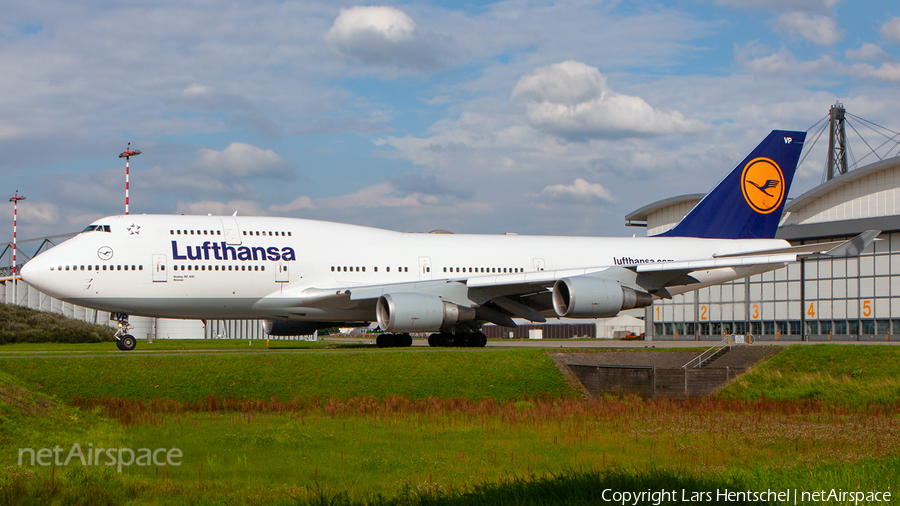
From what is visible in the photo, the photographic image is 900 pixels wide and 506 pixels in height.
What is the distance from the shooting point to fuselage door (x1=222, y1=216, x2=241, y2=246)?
23906 mm

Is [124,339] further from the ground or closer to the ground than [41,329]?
further from the ground


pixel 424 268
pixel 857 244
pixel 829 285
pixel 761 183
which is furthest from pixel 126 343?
pixel 829 285

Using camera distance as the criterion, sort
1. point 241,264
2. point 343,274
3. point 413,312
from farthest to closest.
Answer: point 343,274 → point 241,264 → point 413,312

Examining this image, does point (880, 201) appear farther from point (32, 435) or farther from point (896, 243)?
point (32, 435)

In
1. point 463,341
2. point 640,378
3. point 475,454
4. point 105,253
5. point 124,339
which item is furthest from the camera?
point 463,341

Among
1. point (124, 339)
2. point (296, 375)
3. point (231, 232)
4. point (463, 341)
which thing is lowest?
point (296, 375)

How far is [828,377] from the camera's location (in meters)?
19.8

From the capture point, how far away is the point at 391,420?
12.8 metres

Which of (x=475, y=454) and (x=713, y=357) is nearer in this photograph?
(x=475, y=454)

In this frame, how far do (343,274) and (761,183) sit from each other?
17.1 metres

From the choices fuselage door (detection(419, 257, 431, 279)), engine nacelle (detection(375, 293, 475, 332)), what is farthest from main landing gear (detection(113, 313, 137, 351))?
fuselage door (detection(419, 257, 431, 279))

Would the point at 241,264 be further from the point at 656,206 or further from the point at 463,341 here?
the point at 656,206

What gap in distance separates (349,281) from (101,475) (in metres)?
17.5

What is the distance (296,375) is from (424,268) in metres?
9.63
